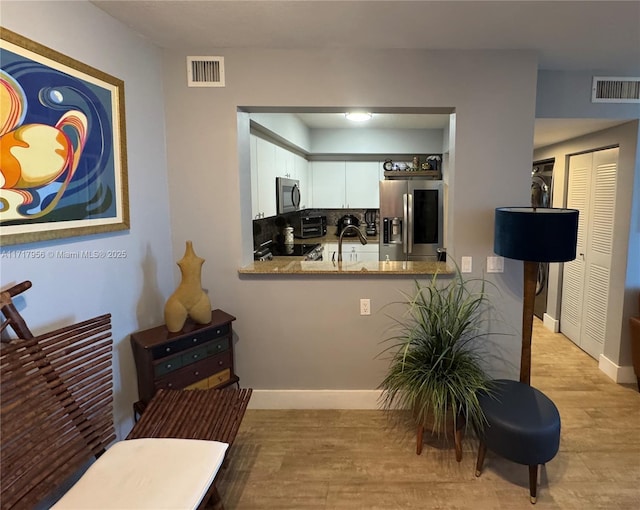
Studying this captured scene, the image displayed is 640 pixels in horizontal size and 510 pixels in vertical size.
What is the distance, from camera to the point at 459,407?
212 centimetres

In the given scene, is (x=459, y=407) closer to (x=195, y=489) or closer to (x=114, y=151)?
(x=195, y=489)

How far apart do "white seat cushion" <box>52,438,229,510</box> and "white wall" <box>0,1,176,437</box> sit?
635 millimetres

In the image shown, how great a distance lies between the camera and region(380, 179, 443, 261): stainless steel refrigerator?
477cm

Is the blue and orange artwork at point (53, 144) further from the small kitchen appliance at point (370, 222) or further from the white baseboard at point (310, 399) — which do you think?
the small kitchen appliance at point (370, 222)

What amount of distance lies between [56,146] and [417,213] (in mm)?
3886

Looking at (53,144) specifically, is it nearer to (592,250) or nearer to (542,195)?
(592,250)

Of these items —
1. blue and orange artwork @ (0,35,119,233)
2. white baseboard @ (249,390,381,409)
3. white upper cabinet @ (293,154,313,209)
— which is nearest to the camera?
blue and orange artwork @ (0,35,119,233)

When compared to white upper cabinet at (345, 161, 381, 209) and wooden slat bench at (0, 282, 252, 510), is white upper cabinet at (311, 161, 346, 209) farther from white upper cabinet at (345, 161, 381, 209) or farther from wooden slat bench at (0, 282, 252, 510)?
wooden slat bench at (0, 282, 252, 510)

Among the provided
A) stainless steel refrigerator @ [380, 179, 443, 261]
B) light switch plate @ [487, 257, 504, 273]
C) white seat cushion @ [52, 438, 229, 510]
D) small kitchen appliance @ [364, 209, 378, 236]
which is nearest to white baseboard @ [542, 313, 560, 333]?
stainless steel refrigerator @ [380, 179, 443, 261]

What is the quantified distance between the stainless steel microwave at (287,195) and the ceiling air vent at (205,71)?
1.59m

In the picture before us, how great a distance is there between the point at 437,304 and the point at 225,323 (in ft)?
4.30

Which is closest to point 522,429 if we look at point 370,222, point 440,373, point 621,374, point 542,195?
point 440,373

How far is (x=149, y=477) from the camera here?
1.47 meters

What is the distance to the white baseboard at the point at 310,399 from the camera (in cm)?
281
